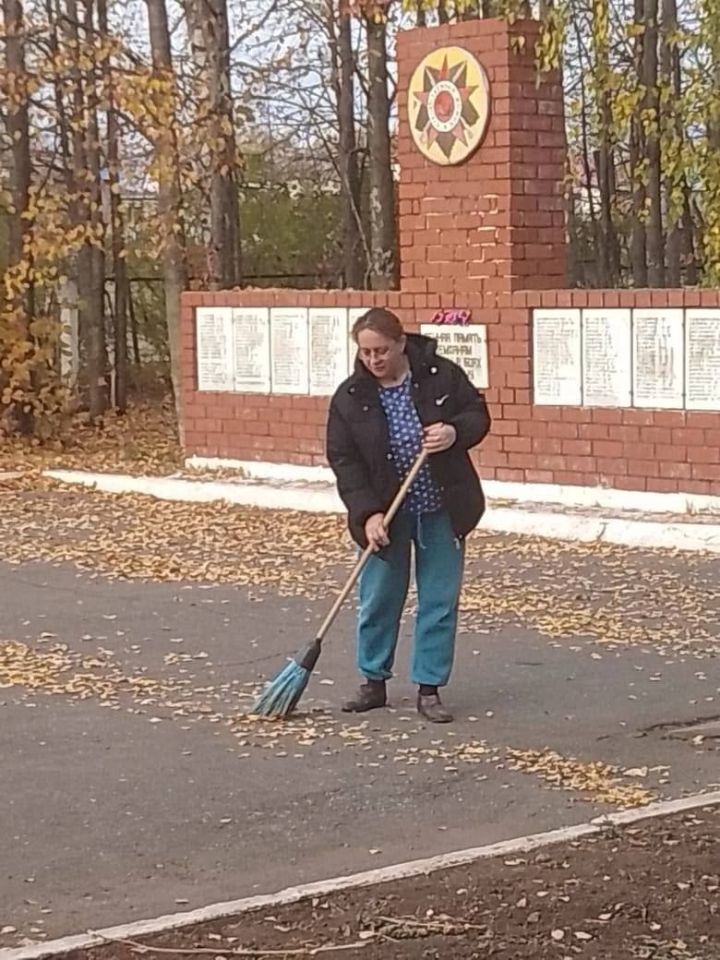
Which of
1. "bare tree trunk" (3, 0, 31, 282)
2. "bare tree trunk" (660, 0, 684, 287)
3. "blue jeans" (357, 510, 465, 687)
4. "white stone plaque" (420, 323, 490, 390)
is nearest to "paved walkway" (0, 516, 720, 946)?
"blue jeans" (357, 510, 465, 687)

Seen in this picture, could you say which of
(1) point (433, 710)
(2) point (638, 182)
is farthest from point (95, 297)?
(1) point (433, 710)

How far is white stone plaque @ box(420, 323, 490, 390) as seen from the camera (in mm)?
14070

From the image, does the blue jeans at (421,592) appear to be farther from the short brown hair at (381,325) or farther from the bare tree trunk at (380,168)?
the bare tree trunk at (380,168)

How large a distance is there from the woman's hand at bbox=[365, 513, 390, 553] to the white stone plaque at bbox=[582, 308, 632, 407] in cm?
587

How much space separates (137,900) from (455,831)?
1157 mm

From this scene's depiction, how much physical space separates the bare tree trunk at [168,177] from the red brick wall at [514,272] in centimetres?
341

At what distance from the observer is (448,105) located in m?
14.2

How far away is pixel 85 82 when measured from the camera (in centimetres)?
1831

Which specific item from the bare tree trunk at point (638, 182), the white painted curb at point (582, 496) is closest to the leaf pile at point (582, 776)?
the white painted curb at point (582, 496)

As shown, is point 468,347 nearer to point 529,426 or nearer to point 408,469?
point 529,426

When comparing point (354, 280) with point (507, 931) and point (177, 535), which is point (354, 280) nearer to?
point (177, 535)

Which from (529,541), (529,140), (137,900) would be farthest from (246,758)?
(529,140)

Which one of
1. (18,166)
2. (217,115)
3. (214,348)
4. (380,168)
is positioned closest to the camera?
(214,348)

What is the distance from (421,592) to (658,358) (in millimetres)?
5589
